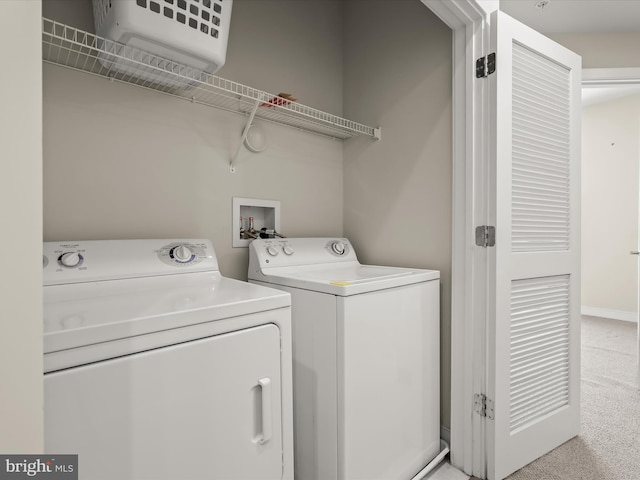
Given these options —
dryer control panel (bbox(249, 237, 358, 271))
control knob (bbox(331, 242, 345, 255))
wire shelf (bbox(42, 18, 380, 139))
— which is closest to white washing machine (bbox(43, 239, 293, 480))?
dryer control panel (bbox(249, 237, 358, 271))

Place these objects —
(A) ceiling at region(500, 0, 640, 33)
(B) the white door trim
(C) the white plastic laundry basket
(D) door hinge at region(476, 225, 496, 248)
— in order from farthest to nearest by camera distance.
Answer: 1. (B) the white door trim
2. (A) ceiling at region(500, 0, 640, 33)
3. (D) door hinge at region(476, 225, 496, 248)
4. (C) the white plastic laundry basket

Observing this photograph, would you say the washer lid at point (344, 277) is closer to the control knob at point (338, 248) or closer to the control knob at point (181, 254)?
the control knob at point (338, 248)

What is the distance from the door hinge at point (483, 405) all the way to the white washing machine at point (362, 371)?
18 centimetres

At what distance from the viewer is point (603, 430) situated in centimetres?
195

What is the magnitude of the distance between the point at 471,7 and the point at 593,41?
50.6 inches

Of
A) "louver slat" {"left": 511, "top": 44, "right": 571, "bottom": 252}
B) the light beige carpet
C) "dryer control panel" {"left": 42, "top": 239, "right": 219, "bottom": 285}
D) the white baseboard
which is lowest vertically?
the light beige carpet

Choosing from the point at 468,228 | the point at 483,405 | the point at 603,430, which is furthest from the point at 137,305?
the point at 603,430

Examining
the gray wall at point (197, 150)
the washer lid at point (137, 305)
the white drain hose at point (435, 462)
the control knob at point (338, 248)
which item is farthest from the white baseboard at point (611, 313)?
the washer lid at point (137, 305)

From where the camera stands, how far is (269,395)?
108 cm

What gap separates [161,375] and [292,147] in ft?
4.96

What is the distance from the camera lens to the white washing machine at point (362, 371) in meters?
1.33

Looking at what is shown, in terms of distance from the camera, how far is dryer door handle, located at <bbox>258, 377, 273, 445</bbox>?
1062 millimetres

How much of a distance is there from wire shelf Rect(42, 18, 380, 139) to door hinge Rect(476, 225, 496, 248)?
1077 mm

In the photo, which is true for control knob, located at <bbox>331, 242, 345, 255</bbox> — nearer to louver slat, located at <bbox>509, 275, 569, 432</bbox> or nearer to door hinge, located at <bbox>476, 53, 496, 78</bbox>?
louver slat, located at <bbox>509, 275, 569, 432</bbox>
